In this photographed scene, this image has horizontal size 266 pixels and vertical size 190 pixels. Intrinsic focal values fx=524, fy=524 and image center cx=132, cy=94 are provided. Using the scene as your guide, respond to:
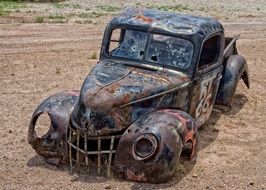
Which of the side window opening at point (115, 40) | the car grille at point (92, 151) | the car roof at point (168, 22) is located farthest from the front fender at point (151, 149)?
the side window opening at point (115, 40)

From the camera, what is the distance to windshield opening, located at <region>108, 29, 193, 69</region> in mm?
7586

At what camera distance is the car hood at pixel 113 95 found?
6.57m

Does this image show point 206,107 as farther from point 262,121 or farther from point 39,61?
point 39,61

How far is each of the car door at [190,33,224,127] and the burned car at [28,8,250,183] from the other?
0.05 feet

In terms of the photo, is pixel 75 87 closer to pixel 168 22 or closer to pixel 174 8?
pixel 168 22

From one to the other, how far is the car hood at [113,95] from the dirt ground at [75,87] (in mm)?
747

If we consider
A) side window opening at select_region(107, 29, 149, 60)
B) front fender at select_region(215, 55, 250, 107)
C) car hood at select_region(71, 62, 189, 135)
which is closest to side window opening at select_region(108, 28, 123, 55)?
side window opening at select_region(107, 29, 149, 60)

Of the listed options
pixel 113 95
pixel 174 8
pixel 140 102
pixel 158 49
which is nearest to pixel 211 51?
pixel 158 49

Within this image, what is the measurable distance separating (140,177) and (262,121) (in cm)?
389

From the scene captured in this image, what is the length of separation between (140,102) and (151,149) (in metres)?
0.69

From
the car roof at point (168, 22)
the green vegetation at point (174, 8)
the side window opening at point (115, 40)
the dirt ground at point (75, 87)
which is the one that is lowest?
the green vegetation at point (174, 8)

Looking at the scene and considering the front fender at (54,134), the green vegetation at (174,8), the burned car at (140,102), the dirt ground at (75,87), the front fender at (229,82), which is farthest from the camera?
the green vegetation at (174,8)

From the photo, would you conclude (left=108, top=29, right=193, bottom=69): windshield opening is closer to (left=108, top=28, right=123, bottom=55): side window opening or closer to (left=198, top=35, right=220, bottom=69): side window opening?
(left=108, top=28, right=123, bottom=55): side window opening

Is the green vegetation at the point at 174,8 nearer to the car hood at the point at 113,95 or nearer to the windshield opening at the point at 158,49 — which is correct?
the windshield opening at the point at 158,49
